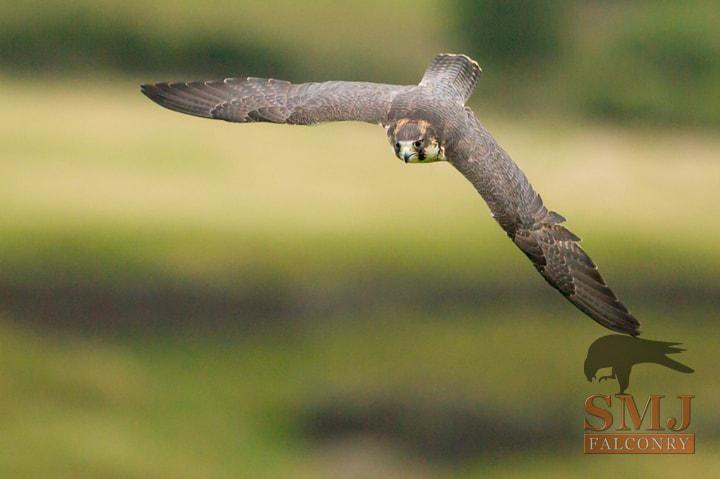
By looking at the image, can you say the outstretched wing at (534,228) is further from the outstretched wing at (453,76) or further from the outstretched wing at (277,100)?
the outstretched wing at (277,100)

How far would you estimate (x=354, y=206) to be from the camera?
44562 millimetres

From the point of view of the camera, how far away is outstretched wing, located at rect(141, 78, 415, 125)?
17250mm

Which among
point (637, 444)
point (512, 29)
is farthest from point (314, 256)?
point (512, 29)

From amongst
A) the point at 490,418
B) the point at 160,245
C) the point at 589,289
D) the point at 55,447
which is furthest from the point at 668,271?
the point at 589,289

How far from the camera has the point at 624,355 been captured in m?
28.5

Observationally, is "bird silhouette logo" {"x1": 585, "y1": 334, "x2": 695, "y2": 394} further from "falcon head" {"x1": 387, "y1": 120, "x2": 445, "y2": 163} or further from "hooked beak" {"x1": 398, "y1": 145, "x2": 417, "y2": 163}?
"hooked beak" {"x1": 398, "y1": 145, "x2": 417, "y2": 163}

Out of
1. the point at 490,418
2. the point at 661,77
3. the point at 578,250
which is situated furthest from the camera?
the point at 661,77

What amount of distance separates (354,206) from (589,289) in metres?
28.0

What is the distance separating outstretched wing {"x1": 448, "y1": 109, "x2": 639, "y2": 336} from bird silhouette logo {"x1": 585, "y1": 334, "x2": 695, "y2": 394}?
335 inches

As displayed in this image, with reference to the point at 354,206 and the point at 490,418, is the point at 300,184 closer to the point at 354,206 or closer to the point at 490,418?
the point at 354,206

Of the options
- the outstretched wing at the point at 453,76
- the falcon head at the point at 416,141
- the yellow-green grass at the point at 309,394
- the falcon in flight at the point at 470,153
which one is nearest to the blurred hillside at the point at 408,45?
the yellow-green grass at the point at 309,394

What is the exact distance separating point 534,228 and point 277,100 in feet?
12.4

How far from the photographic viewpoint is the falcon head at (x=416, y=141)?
53.4 ft

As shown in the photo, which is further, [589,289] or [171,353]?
[171,353]
